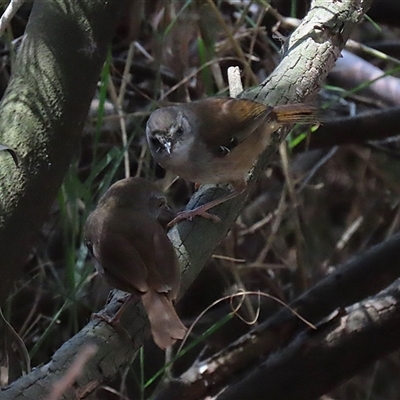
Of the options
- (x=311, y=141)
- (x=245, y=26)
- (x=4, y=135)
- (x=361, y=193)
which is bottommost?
(x=361, y=193)

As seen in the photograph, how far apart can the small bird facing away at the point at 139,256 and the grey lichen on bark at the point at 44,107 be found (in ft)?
0.84

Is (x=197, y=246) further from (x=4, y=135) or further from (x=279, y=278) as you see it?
(x=279, y=278)

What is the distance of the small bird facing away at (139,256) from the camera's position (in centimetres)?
137

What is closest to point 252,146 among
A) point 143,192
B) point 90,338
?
point 143,192

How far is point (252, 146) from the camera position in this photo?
204 centimetres

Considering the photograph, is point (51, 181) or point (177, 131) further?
point (177, 131)

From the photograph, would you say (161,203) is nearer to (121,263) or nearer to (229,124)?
(121,263)

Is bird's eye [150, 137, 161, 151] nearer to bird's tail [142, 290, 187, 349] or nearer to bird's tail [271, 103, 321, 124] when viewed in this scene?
bird's tail [271, 103, 321, 124]

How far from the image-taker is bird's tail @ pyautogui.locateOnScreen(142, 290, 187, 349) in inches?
52.6

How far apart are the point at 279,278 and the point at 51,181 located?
5.55ft

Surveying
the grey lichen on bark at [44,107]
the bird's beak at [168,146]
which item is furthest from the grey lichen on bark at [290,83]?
the grey lichen on bark at [44,107]

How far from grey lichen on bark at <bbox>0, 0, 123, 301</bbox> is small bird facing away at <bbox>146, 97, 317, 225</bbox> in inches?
9.5

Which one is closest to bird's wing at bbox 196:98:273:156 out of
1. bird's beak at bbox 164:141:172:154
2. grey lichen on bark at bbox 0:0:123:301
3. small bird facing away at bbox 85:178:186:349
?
bird's beak at bbox 164:141:172:154

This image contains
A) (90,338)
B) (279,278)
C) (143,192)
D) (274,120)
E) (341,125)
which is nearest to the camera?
(90,338)
